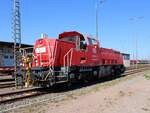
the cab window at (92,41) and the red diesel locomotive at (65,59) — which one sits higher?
the cab window at (92,41)

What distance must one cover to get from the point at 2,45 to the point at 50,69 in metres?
16.5

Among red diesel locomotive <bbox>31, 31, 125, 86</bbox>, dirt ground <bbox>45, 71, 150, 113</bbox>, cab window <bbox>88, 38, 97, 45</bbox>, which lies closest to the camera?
dirt ground <bbox>45, 71, 150, 113</bbox>

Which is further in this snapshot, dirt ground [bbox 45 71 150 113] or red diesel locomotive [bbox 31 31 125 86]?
red diesel locomotive [bbox 31 31 125 86]

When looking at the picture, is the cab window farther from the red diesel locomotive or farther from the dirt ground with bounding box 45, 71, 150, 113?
the dirt ground with bounding box 45, 71, 150, 113

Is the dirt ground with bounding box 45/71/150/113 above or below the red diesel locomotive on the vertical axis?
below

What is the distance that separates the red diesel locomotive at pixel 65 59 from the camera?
15495mm

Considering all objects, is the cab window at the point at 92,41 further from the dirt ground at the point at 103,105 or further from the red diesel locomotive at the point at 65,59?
the dirt ground at the point at 103,105

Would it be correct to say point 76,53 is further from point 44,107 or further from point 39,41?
point 44,107

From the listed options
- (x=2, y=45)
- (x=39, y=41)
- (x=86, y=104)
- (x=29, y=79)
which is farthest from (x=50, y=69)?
(x=2, y=45)

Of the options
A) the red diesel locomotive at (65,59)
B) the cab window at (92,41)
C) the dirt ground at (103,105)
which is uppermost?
the cab window at (92,41)

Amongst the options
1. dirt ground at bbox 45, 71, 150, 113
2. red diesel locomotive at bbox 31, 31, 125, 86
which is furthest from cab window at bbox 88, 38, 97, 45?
dirt ground at bbox 45, 71, 150, 113

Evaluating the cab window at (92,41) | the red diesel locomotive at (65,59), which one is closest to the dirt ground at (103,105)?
the red diesel locomotive at (65,59)

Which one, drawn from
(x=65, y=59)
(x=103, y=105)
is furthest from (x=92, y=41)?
(x=103, y=105)

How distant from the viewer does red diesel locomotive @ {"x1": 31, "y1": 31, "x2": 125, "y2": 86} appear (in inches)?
610
